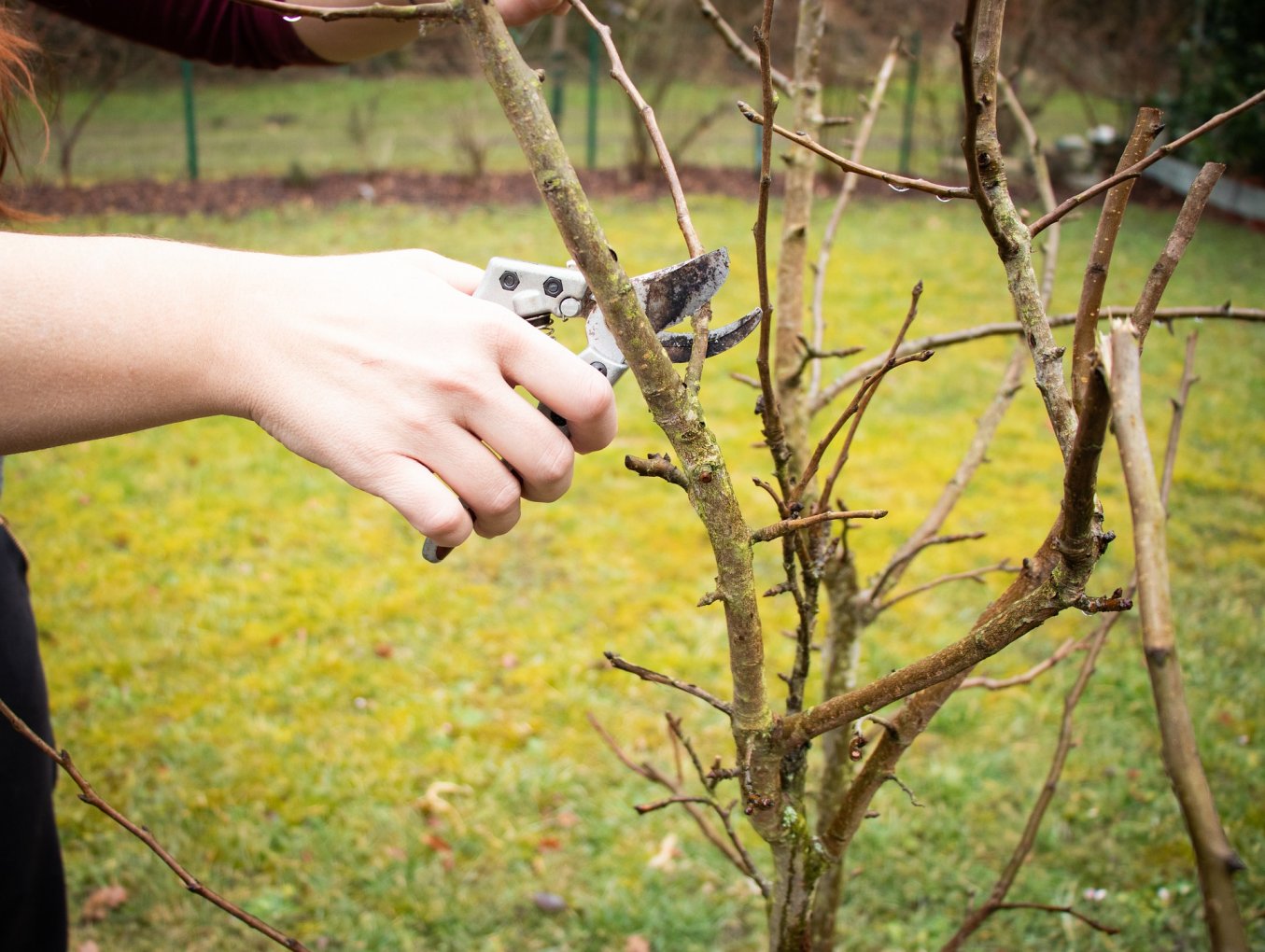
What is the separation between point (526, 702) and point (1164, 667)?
3.36m


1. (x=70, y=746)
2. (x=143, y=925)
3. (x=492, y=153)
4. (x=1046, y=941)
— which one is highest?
(x=492, y=153)

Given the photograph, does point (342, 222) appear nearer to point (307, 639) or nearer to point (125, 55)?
point (125, 55)

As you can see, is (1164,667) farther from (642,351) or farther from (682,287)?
(682,287)

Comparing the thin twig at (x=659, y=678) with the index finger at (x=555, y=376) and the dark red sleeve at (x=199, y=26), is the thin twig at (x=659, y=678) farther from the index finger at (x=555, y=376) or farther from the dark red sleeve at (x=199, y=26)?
the dark red sleeve at (x=199, y=26)

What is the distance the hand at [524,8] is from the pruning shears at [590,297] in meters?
0.49

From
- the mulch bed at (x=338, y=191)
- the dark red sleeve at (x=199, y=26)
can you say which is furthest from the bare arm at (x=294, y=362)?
the mulch bed at (x=338, y=191)

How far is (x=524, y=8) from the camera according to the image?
146 centimetres

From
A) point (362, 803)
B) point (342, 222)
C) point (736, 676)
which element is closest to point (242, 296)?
point (736, 676)

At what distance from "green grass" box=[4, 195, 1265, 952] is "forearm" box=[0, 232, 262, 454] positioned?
5.22 feet

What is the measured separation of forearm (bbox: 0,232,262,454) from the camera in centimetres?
94

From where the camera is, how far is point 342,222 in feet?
34.2

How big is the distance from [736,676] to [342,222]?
10.3 m

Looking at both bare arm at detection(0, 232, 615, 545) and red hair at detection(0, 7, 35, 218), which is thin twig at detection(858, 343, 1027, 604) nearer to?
bare arm at detection(0, 232, 615, 545)

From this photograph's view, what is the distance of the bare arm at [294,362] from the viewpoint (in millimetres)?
949
